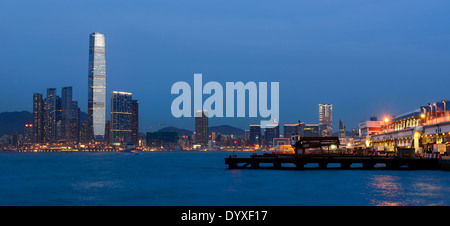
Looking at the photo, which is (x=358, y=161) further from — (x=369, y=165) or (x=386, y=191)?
(x=386, y=191)

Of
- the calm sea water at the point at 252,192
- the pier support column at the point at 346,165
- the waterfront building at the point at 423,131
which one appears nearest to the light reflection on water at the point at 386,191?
the calm sea water at the point at 252,192

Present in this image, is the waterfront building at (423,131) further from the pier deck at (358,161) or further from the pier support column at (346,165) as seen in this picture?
the pier support column at (346,165)

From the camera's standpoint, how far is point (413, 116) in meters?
134

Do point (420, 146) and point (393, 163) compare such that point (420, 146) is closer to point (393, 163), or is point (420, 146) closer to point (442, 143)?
point (442, 143)

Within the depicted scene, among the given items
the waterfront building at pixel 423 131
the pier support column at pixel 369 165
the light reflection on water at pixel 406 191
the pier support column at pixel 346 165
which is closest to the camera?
the light reflection on water at pixel 406 191

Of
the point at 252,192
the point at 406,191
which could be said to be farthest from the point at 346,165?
the point at 252,192

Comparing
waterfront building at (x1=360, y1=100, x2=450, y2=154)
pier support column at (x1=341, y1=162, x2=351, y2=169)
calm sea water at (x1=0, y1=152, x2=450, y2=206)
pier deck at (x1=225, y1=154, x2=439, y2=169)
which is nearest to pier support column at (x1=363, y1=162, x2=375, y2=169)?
pier deck at (x1=225, y1=154, x2=439, y2=169)

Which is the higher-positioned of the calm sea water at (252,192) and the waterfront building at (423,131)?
the waterfront building at (423,131)

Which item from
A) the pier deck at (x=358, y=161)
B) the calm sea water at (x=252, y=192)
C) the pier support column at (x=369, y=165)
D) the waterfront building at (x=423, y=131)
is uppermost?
the waterfront building at (x=423, y=131)

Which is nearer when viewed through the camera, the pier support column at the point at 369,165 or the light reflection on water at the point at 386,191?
the light reflection on water at the point at 386,191

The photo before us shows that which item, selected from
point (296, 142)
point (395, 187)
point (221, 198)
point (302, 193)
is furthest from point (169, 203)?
point (296, 142)

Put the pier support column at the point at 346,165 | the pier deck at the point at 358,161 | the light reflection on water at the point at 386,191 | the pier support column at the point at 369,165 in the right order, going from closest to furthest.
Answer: the light reflection on water at the point at 386,191, the pier deck at the point at 358,161, the pier support column at the point at 346,165, the pier support column at the point at 369,165
